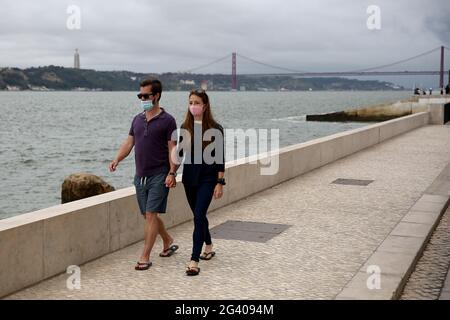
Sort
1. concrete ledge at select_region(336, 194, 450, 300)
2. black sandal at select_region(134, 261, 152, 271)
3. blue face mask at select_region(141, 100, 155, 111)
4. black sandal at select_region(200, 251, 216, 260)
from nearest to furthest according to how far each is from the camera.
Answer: concrete ledge at select_region(336, 194, 450, 300) → blue face mask at select_region(141, 100, 155, 111) → black sandal at select_region(134, 261, 152, 271) → black sandal at select_region(200, 251, 216, 260)

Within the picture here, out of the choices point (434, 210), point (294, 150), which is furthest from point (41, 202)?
point (434, 210)

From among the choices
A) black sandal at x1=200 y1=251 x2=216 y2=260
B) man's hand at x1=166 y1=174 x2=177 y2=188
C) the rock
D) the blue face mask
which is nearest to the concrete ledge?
black sandal at x1=200 y1=251 x2=216 y2=260

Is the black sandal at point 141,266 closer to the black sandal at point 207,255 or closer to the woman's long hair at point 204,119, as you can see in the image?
the black sandal at point 207,255

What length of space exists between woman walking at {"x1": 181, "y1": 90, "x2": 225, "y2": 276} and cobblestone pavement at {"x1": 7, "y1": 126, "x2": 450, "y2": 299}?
38 cm

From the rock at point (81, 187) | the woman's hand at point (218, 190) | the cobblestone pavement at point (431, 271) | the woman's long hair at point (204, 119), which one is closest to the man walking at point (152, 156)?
the woman's long hair at point (204, 119)

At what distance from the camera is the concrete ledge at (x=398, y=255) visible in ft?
17.0

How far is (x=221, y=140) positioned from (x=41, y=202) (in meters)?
19.6

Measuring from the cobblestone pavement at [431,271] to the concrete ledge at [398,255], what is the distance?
7 centimetres

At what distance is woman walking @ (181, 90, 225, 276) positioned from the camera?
18.8 ft

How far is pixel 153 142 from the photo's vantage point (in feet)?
18.7

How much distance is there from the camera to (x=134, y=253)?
6516 mm

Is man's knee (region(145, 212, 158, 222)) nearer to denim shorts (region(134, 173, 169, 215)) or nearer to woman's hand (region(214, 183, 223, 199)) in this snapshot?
denim shorts (region(134, 173, 169, 215))

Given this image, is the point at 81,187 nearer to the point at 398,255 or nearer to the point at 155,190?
the point at 155,190
